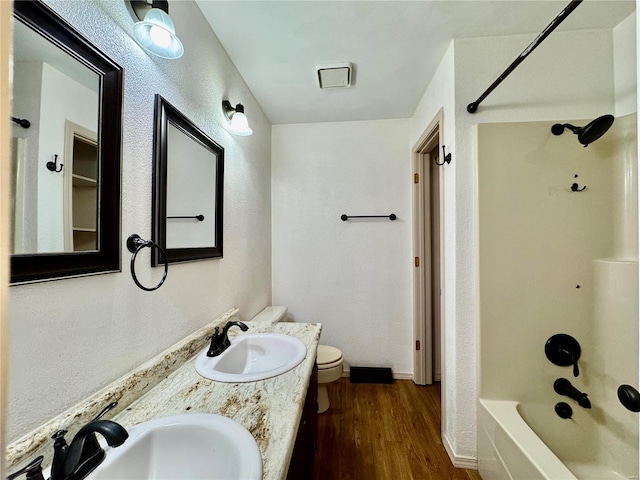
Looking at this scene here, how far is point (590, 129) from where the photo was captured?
121cm

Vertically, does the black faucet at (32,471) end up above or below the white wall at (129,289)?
below

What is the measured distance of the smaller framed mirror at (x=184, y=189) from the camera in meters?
0.97

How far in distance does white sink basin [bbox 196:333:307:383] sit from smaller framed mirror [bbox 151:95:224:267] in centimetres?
43

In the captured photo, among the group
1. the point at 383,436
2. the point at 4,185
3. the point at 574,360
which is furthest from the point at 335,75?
the point at 383,436

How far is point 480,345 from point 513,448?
1.42 feet

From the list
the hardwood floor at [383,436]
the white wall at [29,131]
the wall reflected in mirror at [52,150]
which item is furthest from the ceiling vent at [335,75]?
the hardwood floor at [383,436]

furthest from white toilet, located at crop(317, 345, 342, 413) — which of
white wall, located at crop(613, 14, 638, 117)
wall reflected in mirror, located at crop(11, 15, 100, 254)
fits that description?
white wall, located at crop(613, 14, 638, 117)

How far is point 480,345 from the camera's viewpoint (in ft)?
4.57

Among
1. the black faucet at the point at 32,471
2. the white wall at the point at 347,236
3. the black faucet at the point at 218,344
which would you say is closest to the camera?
the black faucet at the point at 32,471

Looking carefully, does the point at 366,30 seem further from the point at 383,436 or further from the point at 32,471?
the point at 383,436

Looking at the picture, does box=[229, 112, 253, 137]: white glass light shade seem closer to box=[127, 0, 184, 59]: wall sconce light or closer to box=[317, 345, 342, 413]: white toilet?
box=[127, 0, 184, 59]: wall sconce light

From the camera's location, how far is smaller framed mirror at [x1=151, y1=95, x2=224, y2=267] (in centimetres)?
97

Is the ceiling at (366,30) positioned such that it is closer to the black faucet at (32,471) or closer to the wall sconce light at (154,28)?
the wall sconce light at (154,28)

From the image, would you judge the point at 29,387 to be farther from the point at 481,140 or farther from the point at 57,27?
the point at 481,140
